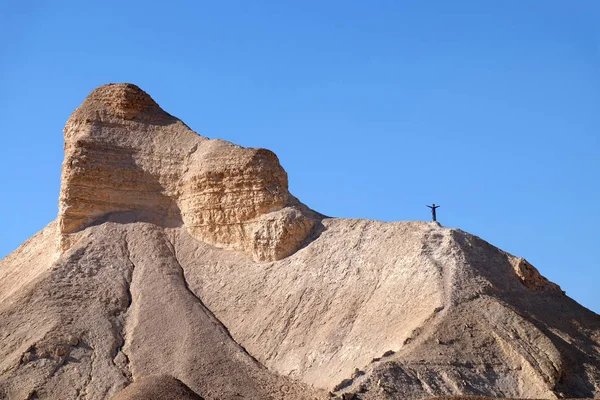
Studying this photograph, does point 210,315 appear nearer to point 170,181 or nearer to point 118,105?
point 170,181

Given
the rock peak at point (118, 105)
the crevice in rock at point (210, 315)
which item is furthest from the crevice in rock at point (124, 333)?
the rock peak at point (118, 105)

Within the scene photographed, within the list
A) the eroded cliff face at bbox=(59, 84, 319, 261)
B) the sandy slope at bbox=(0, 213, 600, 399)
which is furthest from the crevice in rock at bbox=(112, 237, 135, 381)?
the eroded cliff face at bbox=(59, 84, 319, 261)

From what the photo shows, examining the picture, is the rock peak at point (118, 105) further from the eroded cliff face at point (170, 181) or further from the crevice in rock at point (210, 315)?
the crevice in rock at point (210, 315)

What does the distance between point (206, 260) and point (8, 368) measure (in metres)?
10.7

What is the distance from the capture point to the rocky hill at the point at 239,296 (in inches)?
1553

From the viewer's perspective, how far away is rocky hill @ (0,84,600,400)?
39.4m

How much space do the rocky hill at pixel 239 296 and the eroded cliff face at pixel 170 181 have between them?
2.8 inches

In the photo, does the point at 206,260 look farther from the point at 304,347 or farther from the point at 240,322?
the point at 304,347

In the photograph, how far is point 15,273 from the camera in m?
52.5

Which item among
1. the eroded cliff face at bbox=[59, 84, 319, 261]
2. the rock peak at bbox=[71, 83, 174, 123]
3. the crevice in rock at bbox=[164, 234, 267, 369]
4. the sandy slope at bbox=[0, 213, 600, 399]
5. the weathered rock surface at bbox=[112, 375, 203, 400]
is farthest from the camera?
the rock peak at bbox=[71, 83, 174, 123]

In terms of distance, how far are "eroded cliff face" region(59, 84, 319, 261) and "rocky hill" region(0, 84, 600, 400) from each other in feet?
0.23

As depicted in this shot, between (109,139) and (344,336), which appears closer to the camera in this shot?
(344,336)

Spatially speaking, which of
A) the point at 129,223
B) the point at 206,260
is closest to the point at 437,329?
the point at 206,260

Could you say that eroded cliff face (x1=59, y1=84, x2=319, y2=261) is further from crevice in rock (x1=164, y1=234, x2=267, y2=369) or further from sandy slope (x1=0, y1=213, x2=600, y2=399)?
crevice in rock (x1=164, y1=234, x2=267, y2=369)
